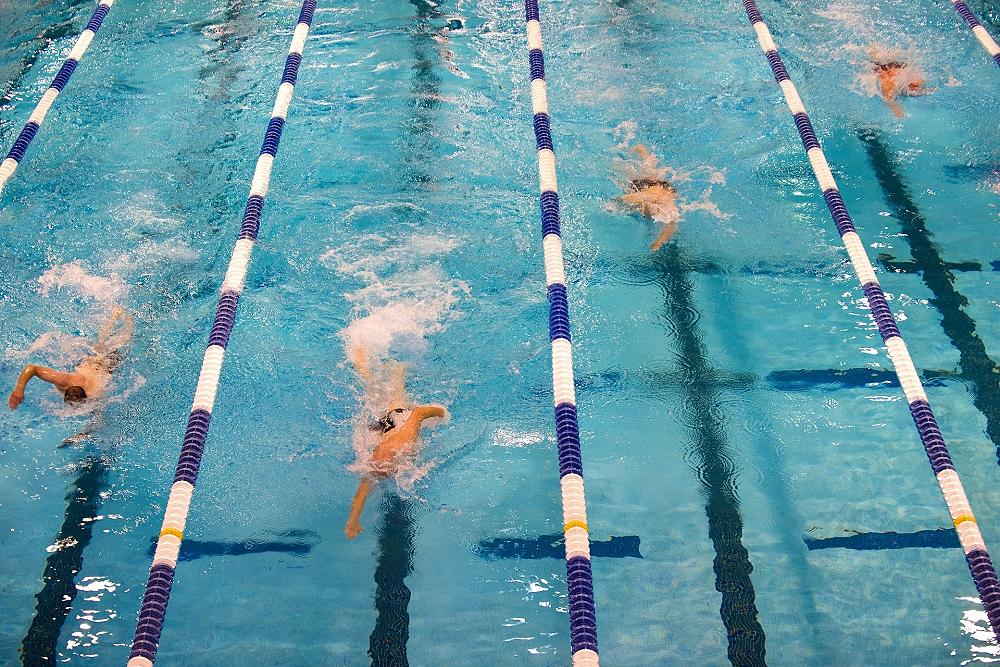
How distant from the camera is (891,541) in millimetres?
4188

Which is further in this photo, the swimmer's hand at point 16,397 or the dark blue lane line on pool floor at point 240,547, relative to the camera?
the swimmer's hand at point 16,397

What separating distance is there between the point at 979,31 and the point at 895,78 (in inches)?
30.8

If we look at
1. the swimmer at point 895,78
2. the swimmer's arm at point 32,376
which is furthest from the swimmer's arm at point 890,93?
the swimmer's arm at point 32,376

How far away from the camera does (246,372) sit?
5027 mm

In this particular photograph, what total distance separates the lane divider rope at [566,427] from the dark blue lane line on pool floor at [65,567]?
2155mm

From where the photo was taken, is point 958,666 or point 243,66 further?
point 243,66

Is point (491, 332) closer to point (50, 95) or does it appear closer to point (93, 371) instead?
point (93, 371)

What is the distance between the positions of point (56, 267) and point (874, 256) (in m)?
5.03

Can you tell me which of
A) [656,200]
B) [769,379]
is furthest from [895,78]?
[769,379]

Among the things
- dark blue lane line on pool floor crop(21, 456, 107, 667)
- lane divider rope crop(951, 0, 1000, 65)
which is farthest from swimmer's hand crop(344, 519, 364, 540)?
lane divider rope crop(951, 0, 1000, 65)

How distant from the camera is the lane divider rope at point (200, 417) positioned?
3.29 metres

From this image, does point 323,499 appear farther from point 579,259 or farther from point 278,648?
point 579,259

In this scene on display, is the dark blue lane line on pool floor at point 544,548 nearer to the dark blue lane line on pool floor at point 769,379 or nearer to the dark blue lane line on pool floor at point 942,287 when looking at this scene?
the dark blue lane line on pool floor at point 769,379

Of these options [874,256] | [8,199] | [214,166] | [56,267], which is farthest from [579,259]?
[8,199]
